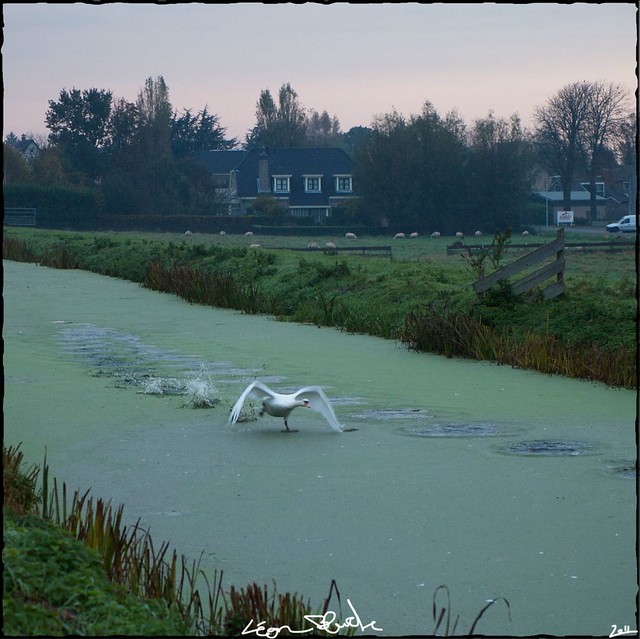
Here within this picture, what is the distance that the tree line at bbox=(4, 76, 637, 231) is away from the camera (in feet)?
185

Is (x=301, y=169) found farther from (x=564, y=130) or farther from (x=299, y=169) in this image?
(x=564, y=130)

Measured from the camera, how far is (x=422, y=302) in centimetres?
1534

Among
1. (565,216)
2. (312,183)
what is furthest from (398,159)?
(312,183)

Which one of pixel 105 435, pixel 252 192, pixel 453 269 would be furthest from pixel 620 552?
pixel 252 192

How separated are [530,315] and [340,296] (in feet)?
15.7

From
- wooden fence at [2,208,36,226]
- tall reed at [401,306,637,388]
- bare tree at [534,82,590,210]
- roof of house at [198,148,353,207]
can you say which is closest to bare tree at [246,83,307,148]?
roof of house at [198,148,353,207]

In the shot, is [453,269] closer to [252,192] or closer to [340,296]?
[340,296]

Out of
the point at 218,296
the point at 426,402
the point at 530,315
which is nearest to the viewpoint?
the point at 426,402

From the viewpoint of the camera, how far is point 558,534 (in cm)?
575

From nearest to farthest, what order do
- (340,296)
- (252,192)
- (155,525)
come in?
1. (155,525)
2. (340,296)
3. (252,192)
